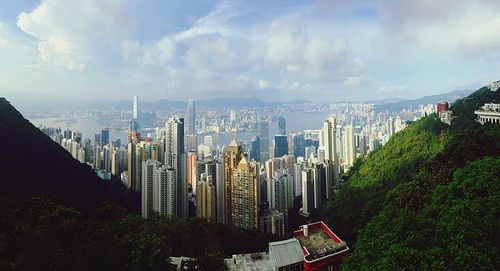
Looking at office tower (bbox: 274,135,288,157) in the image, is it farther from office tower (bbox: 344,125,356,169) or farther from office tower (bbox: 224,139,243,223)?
office tower (bbox: 224,139,243,223)

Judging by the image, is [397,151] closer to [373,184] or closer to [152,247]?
[373,184]

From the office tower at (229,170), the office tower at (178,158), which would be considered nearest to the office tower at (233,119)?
the office tower at (178,158)

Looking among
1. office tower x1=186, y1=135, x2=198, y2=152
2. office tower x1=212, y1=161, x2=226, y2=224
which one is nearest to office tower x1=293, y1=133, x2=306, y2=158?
office tower x1=186, y1=135, x2=198, y2=152

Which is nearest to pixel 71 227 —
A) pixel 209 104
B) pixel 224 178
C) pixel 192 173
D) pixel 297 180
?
pixel 224 178

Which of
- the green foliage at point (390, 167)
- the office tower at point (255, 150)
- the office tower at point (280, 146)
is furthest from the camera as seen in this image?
the office tower at point (255, 150)

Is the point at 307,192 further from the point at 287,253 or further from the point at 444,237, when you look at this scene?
the point at 444,237

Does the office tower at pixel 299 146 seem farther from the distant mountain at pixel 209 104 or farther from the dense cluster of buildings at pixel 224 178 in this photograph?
the distant mountain at pixel 209 104
